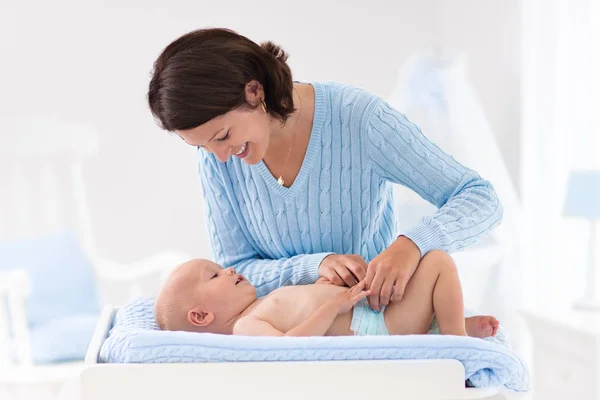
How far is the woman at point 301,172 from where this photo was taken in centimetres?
137

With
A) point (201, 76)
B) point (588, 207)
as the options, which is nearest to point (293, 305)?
point (201, 76)

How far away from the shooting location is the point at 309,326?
1.33 m

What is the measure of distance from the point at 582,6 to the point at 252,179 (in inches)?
68.4

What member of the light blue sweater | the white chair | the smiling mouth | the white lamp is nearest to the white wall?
the white chair

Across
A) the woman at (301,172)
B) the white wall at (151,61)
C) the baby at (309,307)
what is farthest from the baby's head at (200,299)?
the white wall at (151,61)

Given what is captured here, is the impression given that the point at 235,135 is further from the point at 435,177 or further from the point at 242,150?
Answer: the point at 435,177

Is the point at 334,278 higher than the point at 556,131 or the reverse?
the reverse

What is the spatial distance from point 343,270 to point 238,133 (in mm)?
306

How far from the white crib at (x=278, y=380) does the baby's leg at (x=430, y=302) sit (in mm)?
227

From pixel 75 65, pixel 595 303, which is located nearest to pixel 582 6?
pixel 595 303

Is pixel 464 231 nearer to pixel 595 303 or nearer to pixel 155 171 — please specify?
pixel 595 303

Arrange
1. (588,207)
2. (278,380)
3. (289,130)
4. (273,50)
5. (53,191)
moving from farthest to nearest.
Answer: (53,191) < (588,207) < (289,130) < (273,50) < (278,380)

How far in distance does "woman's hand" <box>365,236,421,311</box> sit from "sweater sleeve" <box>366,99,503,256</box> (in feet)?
0.26

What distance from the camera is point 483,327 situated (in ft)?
4.62
